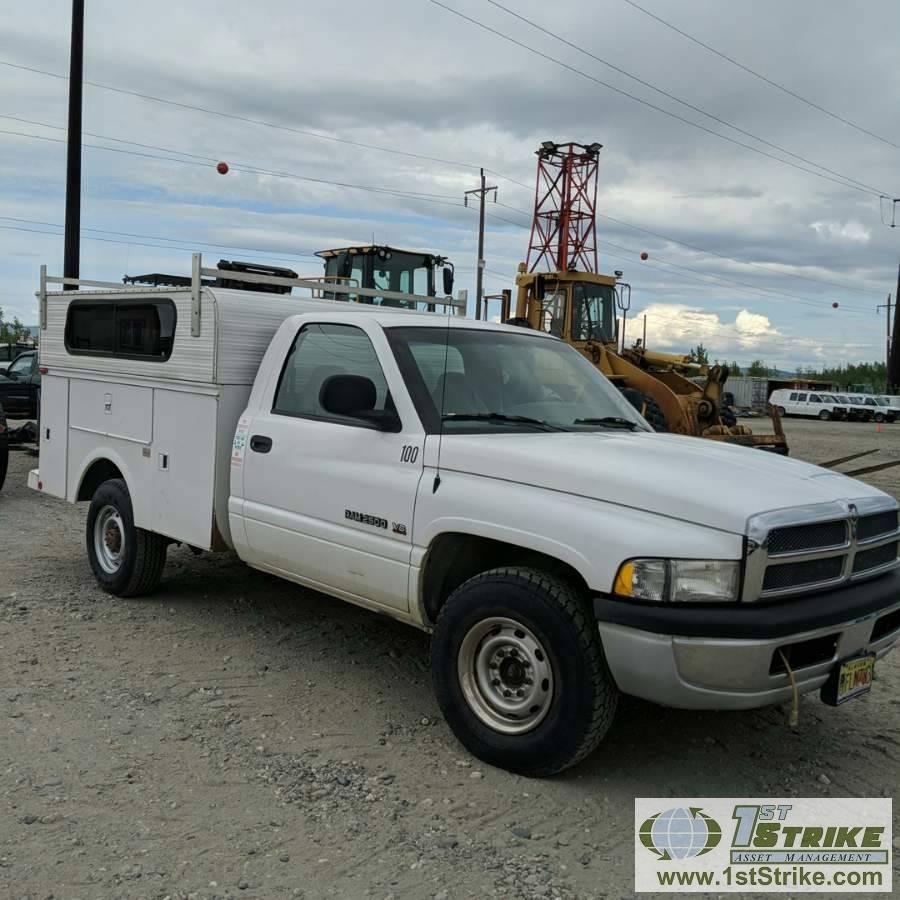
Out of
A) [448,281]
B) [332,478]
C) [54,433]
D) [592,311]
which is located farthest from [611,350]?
[332,478]

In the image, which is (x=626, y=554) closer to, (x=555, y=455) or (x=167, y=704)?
(x=555, y=455)

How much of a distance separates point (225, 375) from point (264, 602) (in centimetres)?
179

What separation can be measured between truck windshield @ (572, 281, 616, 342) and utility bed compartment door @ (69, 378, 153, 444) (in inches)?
425

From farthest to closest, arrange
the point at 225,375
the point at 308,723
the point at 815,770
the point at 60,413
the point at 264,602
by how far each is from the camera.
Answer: the point at 60,413
the point at 264,602
the point at 225,375
the point at 308,723
the point at 815,770

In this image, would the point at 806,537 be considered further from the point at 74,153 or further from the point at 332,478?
the point at 74,153

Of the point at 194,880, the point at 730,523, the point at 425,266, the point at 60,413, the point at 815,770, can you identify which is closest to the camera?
the point at 194,880

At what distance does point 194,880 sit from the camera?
3.05 meters

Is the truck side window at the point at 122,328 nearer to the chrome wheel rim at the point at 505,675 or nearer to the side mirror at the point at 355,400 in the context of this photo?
the side mirror at the point at 355,400

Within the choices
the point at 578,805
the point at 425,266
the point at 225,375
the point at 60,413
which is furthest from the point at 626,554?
the point at 425,266

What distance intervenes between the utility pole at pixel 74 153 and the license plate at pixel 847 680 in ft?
47.2

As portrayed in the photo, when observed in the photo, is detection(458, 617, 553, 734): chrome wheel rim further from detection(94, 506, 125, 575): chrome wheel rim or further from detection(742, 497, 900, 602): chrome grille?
detection(94, 506, 125, 575): chrome wheel rim

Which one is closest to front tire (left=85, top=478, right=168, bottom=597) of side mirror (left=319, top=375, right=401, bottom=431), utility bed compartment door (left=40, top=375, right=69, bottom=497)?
utility bed compartment door (left=40, top=375, right=69, bottom=497)

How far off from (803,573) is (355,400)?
6.81 ft

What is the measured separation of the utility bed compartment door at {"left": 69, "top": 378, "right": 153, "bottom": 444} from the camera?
6000mm
